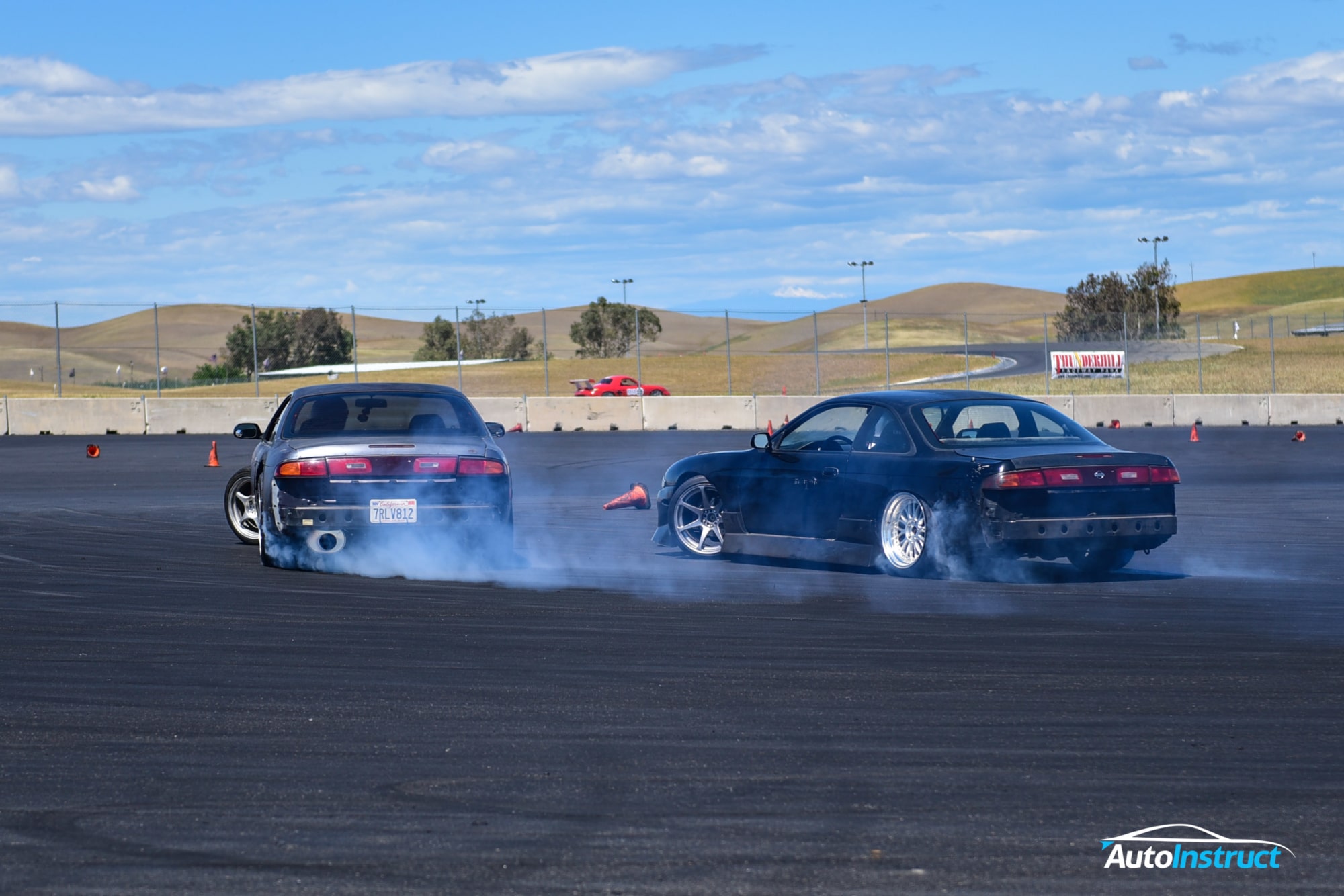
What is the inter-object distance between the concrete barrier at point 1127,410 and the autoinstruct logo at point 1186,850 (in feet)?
114

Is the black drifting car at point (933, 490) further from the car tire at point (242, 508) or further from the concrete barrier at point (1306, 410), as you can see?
the concrete barrier at point (1306, 410)

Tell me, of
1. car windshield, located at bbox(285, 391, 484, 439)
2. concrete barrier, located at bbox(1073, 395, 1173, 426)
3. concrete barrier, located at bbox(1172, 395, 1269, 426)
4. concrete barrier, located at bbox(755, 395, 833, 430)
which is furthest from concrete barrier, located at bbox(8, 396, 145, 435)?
car windshield, located at bbox(285, 391, 484, 439)

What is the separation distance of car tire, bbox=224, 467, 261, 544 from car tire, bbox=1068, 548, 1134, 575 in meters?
6.91

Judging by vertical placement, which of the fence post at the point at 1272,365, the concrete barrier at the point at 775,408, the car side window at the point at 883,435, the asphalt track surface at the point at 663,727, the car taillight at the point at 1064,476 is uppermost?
the fence post at the point at 1272,365

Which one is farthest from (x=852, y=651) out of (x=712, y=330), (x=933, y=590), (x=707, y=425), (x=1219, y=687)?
(x=712, y=330)

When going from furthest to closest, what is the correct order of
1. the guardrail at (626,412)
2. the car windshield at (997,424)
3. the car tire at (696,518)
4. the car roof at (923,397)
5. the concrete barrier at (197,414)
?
the concrete barrier at (197,414) → the guardrail at (626,412) → the car tire at (696,518) → the car roof at (923,397) → the car windshield at (997,424)

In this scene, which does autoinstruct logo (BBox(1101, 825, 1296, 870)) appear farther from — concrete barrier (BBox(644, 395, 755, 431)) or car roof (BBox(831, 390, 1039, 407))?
concrete barrier (BBox(644, 395, 755, 431))

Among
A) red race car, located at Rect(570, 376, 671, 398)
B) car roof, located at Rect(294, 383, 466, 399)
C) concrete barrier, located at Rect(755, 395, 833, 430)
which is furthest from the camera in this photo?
red race car, located at Rect(570, 376, 671, 398)

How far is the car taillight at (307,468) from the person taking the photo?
1187 centimetres

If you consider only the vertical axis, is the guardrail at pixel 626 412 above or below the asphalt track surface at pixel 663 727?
above

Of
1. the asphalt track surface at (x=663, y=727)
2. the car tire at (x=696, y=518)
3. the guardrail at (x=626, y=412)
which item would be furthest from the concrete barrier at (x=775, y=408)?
the asphalt track surface at (x=663, y=727)

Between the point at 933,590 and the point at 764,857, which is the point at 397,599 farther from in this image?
the point at 764,857

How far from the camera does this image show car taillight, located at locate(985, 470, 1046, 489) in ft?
36.1

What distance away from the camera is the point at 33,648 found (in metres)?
8.65
